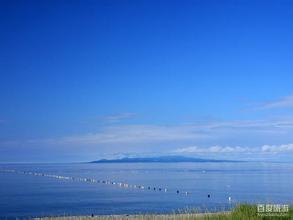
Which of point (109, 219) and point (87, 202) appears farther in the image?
point (87, 202)

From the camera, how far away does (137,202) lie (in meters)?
55.2

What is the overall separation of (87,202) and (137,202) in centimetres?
576

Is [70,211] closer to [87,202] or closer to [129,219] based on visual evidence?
[87,202]

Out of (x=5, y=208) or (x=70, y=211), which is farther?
(x=5, y=208)

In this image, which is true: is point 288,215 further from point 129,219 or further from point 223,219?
point 129,219

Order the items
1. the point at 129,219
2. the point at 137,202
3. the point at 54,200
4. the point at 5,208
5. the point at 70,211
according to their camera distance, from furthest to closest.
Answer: the point at 54,200, the point at 137,202, the point at 5,208, the point at 70,211, the point at 129,219

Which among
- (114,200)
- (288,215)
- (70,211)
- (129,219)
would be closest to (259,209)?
(288,215)

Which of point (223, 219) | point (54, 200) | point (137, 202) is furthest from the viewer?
point (54, 200)

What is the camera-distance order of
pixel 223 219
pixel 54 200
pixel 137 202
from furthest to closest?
pixel 54 200 < pixel 137 202 < pixel 223 219

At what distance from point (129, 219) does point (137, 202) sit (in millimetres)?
32002

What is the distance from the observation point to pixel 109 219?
24656 mm

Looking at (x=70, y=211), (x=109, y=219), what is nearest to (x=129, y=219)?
(x=109, y=219)

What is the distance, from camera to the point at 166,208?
48.3 metres

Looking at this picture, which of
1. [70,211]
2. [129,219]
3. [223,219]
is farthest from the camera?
[70,211]
